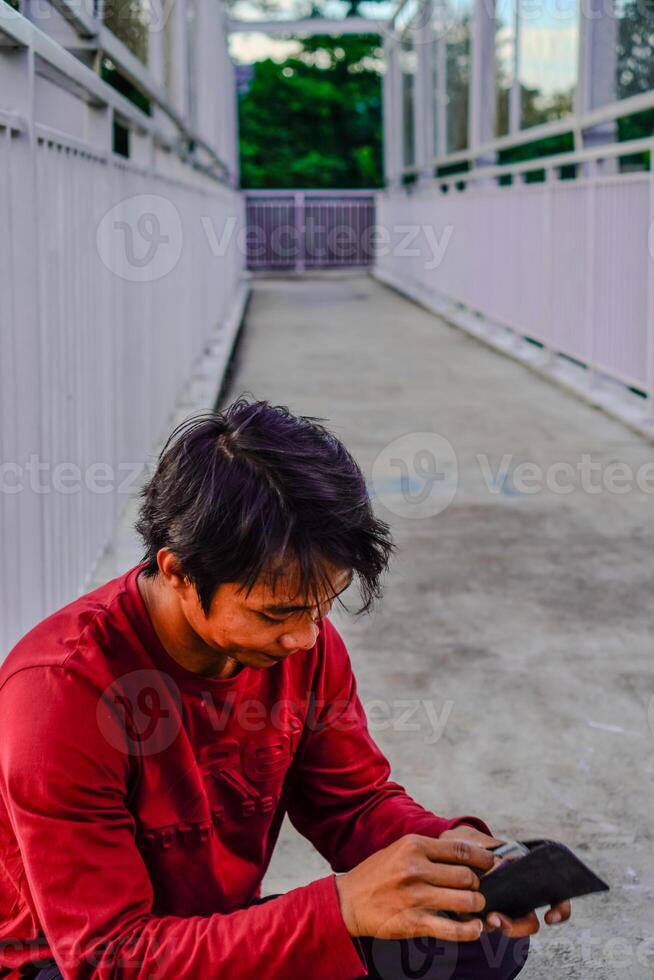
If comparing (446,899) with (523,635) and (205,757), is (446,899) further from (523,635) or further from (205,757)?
(523,635)

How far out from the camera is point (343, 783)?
1930 millimetres

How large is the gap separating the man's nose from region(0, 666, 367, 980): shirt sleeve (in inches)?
9.0

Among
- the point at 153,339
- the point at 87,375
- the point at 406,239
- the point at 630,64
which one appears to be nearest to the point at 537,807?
the point at 87,375

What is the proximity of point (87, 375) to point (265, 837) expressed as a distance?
2.48 metres

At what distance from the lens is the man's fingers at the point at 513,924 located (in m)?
1.54

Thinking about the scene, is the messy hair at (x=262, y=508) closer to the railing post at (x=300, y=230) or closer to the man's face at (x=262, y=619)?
the man's face at (x=262, y=619)

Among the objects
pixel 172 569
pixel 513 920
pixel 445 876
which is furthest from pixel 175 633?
pixel 513 920

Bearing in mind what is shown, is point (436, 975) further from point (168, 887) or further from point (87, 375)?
point (87, 375)

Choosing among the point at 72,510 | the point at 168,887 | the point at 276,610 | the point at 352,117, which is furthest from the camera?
the point at 352,117

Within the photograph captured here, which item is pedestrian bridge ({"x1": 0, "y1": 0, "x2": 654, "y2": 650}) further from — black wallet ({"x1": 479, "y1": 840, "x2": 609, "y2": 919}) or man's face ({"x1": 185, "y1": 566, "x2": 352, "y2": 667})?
black wallet ({"x1": 479, "y1": 840, "x2": 609, "y2": 919})

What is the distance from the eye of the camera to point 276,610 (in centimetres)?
152

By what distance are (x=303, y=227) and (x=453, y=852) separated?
2325 cm

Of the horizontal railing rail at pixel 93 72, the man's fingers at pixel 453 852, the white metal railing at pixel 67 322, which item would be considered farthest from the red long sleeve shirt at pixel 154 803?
the horizontal railing rail at pixel 93 72

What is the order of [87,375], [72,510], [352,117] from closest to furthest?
1. [72,510]
2. [87,375]
3. [352,117]
